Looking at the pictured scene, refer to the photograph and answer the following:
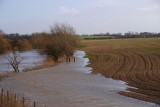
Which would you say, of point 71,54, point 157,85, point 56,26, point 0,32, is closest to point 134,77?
point 157,85

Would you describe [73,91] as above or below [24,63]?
above

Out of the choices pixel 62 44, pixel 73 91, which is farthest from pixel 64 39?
pixel 73 91

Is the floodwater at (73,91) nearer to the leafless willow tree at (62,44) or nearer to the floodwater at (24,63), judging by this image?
the floodwater at (24,63)

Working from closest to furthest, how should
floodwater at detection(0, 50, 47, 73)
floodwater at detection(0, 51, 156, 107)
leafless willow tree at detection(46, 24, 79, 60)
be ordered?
floodwater at detection(0, 51, 156, 107) → floodwater at detection(0, 50, 47, 73) → leafless willow tree at detection(46, 24, 79, 60)

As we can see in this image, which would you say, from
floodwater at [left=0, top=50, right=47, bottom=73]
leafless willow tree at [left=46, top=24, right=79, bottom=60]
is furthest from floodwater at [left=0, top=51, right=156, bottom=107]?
leafless willow tree at [left=46, top=24, right=79, bottom=60]

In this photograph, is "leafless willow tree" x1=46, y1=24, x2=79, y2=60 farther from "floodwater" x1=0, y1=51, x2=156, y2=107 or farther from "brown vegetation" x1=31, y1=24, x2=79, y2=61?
"floodwater" x1=0, y1=51, x2=156, y2=107

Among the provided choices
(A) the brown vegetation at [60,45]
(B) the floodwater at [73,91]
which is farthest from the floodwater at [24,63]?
(B) the floodwater at [73,91]

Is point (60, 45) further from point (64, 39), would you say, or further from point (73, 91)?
point (73, 91)

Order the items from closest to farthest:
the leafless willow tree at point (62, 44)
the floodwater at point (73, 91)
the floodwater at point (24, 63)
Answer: the floodwater at point (73, 91)
the floodwater at point (24, 63)
the leafless willow tree at point (62, 44)

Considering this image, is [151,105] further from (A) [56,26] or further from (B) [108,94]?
(A) [56,26]

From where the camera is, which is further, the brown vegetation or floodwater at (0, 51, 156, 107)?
the brown vegetation

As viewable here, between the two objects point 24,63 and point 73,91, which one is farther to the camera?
point 24,63

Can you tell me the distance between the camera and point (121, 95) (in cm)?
2669

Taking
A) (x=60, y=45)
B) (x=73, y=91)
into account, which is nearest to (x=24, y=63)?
(x=60, y=45)
